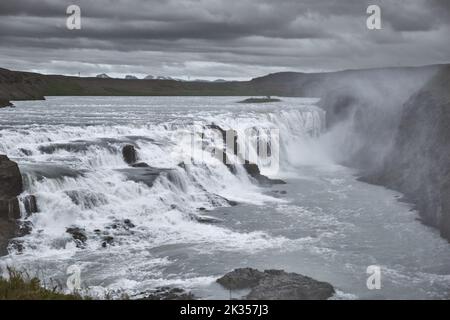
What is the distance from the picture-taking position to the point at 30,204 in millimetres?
20656

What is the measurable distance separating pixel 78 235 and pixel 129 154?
388 inches

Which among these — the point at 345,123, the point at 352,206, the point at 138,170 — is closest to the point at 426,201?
the point at 352,206

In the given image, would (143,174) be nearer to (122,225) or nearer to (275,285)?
(122,225)

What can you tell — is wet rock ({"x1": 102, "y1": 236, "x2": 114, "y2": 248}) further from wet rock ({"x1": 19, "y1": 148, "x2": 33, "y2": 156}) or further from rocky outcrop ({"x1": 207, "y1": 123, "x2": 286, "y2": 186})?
rocky outcrop ({"x1": 207, "y1": 123, "x2": 286, "y2": 186})

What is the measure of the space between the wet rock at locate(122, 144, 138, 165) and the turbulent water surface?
1.11ft

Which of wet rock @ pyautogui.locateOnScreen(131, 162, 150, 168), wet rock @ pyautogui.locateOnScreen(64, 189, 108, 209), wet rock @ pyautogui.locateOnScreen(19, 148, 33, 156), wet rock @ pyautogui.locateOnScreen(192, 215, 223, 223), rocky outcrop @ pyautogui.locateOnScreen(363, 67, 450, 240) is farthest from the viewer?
wet rock @ pyautogui.locateOnScreen(131, 162, 150, 168)

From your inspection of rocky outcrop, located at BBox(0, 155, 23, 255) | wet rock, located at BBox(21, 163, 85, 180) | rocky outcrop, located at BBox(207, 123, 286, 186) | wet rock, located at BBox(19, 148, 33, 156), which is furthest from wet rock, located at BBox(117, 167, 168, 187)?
rocky outcrop, located at BBox(207, 123, 286, 186)

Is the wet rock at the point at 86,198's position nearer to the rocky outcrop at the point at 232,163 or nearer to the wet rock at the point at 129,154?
the wet rock at the point at 129,154

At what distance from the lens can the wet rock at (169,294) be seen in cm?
1462

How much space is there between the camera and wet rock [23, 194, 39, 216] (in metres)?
20.5

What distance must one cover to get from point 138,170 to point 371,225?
38.2ft

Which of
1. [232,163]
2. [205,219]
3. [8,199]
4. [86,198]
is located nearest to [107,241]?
[86,198]

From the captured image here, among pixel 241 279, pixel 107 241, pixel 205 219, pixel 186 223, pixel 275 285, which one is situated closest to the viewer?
pixel 275 285
